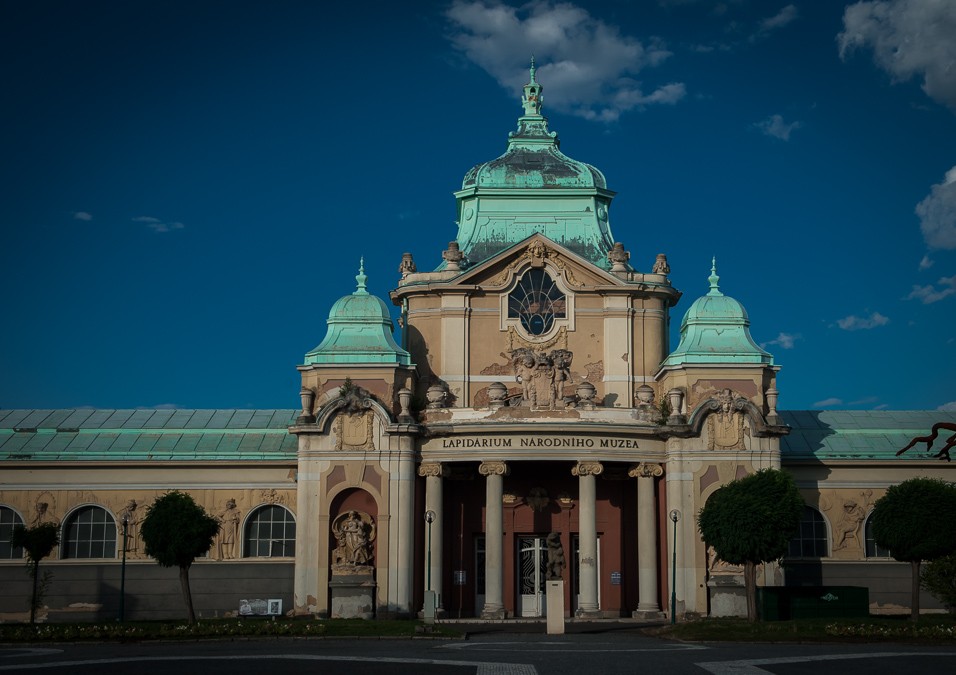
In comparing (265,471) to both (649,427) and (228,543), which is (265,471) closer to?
(228,543)

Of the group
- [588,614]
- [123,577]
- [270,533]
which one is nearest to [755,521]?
[588,614]

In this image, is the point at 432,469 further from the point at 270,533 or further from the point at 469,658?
the point at 469,658

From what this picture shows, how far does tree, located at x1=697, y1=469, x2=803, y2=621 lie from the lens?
44.7m

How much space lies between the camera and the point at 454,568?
178ft

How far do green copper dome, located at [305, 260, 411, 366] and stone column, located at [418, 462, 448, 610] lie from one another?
4.50 metres

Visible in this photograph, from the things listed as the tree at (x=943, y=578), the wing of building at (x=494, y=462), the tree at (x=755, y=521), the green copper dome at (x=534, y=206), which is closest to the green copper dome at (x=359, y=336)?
the wing of building at (x=494, y=462)

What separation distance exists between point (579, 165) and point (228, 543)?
2198 centimetres

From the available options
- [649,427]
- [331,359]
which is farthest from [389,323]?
[649,427]

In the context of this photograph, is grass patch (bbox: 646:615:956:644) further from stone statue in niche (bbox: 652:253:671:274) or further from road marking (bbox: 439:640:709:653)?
stone statue in niche (bbox: 652:253:671:274)

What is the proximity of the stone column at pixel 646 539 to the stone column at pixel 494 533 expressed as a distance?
17.3ft

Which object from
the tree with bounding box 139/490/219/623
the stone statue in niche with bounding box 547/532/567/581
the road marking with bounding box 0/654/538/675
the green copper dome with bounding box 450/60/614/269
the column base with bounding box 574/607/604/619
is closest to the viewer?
the road marking with bounding box 0/654/538/675

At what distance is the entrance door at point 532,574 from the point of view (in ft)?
175

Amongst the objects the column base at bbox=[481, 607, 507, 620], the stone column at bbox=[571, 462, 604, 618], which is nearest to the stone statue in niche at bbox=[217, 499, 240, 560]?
the column base at bbox=[481, 607, 507, 620]

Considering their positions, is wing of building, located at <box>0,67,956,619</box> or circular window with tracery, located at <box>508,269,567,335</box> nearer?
wing of building, located at <box>0,67,956,619</box>
